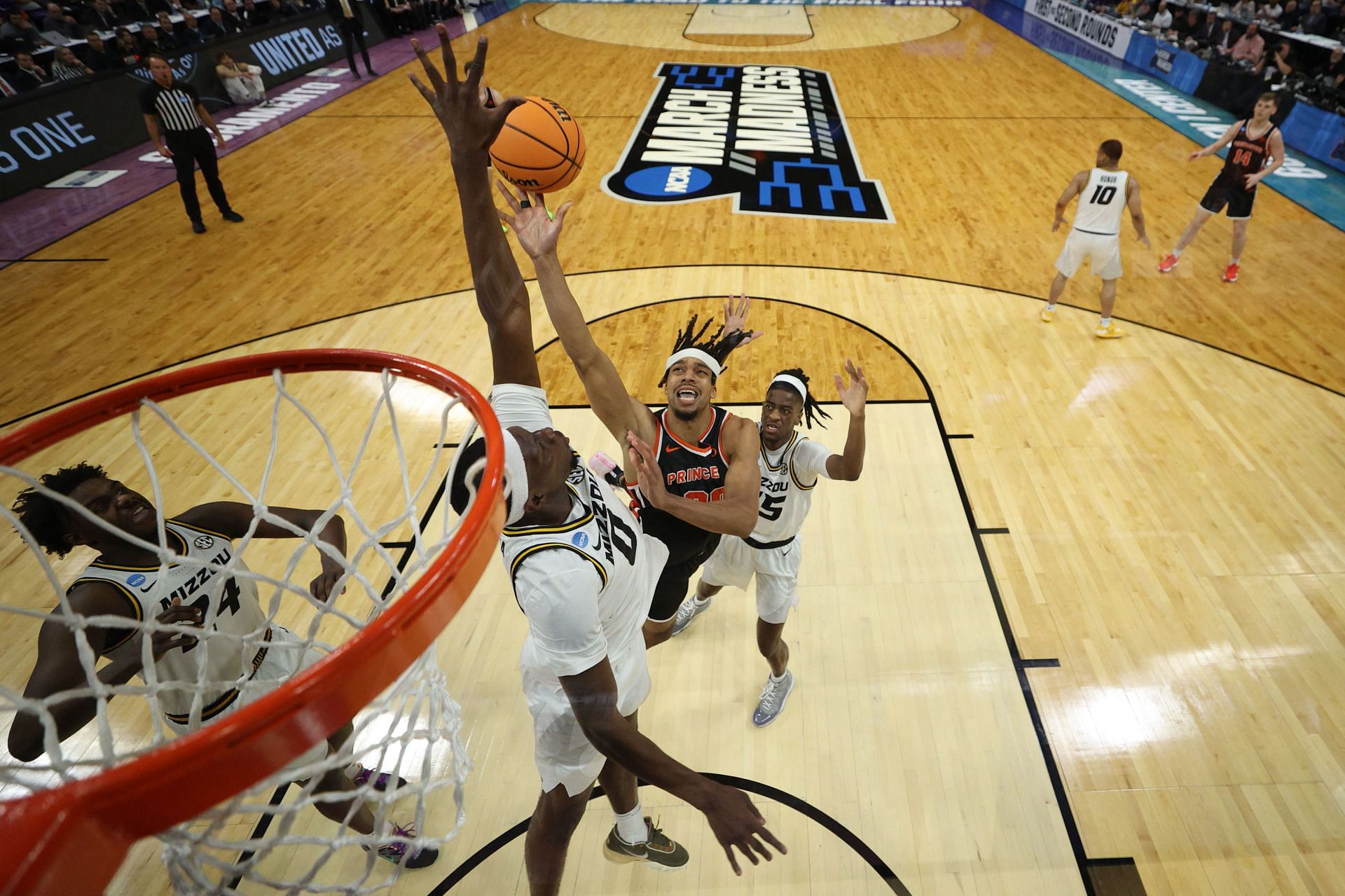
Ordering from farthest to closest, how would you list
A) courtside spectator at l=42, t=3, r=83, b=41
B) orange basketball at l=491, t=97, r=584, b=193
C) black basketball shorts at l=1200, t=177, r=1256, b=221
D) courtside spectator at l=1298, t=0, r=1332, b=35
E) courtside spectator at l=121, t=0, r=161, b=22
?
courtside spectator at l=121, t=0, r=161, b=22
courtside spectator at l=1298, t=0, r=1332, b=35
courtside spectator at l=42, t=3, r=83, b=41
black basketball shorts at l=1200, t=177, r=1256, b=221
orange basketball at l=491, t=97, r=584, b=193

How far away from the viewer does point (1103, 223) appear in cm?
562

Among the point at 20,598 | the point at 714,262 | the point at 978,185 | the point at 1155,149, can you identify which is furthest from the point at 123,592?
the point at 1155,149

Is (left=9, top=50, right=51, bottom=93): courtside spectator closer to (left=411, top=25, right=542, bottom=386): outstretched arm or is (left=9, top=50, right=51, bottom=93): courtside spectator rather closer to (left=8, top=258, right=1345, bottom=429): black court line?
(left=8, top=258, right=1345, bottom=429): black court line

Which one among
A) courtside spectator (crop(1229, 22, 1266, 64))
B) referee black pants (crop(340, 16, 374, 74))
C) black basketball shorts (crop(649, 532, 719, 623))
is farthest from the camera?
referee black pants (crop(340, 16, 374, 74))

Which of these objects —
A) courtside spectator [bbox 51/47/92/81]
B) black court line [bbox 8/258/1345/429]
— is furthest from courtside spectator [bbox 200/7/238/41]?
black court line [bbox 8/258/1345/429]

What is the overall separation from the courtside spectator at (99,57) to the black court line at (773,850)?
11.8 meters

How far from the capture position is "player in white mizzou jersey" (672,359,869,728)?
9.69 ft

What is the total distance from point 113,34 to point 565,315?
42.6 ft

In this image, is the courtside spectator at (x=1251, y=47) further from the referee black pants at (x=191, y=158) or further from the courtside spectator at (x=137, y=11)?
the courtside spectator at (x=137, y=11)

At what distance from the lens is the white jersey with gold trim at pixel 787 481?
2.96 metres

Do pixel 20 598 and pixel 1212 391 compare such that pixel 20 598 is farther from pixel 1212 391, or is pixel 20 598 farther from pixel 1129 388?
pixel 1212 391

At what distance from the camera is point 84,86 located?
938 cm

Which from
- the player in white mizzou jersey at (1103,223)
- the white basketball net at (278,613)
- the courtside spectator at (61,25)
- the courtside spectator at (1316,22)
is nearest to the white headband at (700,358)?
the white basketball net at (278,613)

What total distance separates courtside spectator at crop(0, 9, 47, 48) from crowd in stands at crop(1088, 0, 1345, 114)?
16.7 metres
